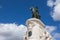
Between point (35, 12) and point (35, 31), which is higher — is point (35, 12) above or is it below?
above

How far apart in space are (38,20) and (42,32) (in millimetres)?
1516

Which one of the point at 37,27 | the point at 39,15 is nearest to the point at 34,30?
the point at 37,27

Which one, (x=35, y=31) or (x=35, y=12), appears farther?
(x=35, y=12)

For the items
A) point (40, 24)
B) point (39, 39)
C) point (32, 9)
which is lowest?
point (39, 39)

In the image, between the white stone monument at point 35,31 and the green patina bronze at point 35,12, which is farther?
the green patina bronze at point 35,12

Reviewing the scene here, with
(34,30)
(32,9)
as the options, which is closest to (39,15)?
(32,9)

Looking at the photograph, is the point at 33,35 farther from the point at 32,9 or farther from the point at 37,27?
the point at 32,9

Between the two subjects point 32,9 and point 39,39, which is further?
point 32,9

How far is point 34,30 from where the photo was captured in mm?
29547

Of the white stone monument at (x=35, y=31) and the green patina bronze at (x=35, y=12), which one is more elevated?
the green patina bronze at (x=35, y=12)

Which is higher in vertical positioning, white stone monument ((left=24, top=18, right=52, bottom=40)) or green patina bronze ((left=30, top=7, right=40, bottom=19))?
green patina bronze ((left=30, top=7, right=40, bottom=19))

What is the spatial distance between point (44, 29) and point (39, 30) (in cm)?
114

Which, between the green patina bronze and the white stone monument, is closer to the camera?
the white stone monument

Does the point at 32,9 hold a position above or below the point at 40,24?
above
